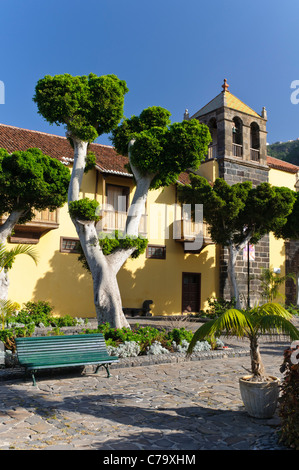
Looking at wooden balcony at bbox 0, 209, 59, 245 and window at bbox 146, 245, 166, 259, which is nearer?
wooden balcony at bbox 0, 209, 59, 245

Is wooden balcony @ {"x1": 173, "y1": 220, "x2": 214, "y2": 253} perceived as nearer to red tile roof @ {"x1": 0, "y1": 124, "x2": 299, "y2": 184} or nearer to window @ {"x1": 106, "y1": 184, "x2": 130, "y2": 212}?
red tile roof @ {"x1": 0, "y1": 124, "x2": 299, "y2": 184}

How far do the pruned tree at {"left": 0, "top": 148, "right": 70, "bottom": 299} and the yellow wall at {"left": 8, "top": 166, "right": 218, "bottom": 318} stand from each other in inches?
164

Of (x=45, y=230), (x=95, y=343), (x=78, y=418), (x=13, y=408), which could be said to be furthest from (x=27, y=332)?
(x=45, y=230)

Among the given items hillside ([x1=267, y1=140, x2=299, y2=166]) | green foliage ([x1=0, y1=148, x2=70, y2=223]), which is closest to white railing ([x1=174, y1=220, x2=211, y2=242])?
green foliage ([x1=0, y1=148, x2=70, y2=223])

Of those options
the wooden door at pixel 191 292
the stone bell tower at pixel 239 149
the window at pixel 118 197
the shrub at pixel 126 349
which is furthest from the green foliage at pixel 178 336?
the stone bell tower at pixel 239 149

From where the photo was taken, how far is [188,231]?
799 inches

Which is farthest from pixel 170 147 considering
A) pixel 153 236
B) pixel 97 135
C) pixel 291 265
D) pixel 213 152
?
pixel 291 265

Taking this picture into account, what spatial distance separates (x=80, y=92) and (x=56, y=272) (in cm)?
862

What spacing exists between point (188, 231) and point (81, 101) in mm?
10306

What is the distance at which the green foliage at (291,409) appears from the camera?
4.11 metres

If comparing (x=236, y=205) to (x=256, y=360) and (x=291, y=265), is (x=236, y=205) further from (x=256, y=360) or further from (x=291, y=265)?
(x=256, y=360)

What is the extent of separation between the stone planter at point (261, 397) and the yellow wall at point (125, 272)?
Answer: 12.2m

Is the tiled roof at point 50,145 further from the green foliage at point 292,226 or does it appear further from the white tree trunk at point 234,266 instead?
the green foliage at point 292,226

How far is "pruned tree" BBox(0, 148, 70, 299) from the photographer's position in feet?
37.9
